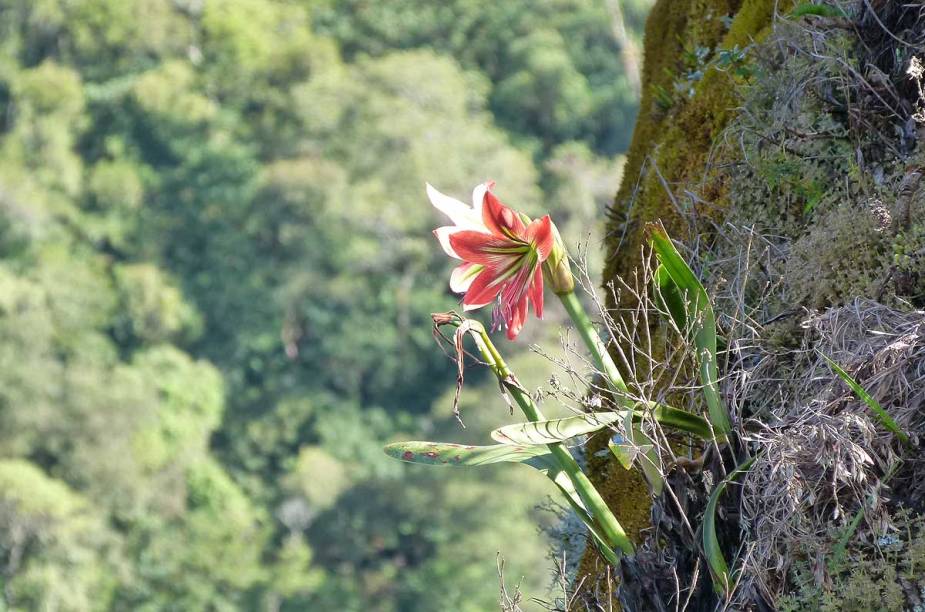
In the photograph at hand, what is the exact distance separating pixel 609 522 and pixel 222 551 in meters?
32.8

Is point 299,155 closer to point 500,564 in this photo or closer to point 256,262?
point 256,262

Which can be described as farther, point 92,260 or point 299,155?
point 299,155

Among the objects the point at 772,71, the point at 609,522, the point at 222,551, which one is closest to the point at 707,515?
the point at 609,522

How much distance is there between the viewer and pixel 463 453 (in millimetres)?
2240

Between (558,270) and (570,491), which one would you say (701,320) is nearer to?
(558,270)

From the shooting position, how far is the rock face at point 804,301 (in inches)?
84.3

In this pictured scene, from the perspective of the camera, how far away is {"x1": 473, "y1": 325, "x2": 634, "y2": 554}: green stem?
2.33m

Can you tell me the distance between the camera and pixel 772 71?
10.2ft

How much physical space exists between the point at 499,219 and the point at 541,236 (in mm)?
80

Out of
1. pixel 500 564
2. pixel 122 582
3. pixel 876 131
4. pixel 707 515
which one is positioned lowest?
pixel 122 582

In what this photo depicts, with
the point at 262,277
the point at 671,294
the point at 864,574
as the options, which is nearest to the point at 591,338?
the point at 671,294

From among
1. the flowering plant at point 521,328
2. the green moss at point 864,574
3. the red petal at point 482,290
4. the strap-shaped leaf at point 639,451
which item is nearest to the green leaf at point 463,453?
the flowering plant at point 521,328

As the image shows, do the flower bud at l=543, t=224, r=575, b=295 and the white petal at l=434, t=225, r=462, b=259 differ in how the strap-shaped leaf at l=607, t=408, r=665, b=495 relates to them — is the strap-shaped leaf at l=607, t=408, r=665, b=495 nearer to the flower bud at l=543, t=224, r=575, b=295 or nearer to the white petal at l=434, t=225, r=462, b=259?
the flower bud at l=543, t=224, r=575, b=295

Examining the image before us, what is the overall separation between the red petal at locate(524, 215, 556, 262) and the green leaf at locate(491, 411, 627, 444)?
29cm
